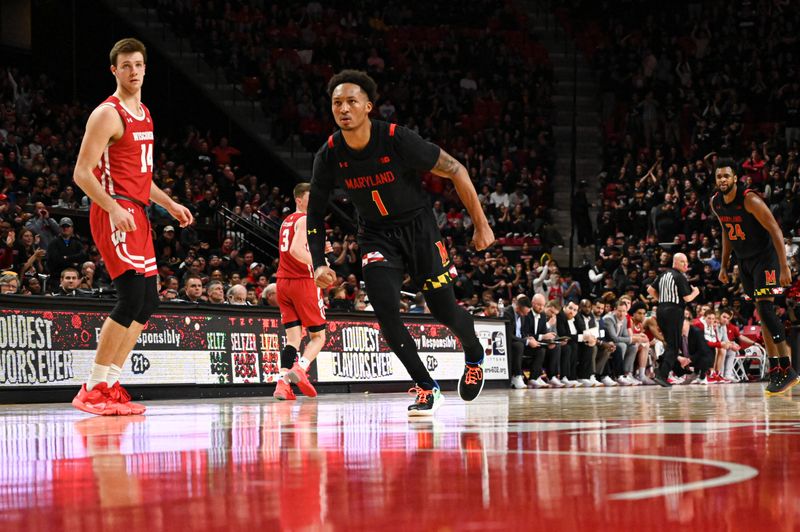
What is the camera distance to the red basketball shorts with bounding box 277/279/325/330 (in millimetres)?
9625

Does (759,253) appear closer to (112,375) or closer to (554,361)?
(112,375)

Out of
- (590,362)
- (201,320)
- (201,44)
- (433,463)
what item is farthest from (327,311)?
(201,44)

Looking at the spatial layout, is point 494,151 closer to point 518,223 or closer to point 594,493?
point 518,223

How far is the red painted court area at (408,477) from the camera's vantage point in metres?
1.99

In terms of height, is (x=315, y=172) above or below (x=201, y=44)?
below

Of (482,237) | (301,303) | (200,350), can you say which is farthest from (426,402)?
(200,350)

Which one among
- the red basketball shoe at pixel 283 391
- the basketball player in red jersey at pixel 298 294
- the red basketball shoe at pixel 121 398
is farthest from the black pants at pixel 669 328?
the red basketball shoe at pixel 121 398

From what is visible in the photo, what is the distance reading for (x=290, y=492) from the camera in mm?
2383

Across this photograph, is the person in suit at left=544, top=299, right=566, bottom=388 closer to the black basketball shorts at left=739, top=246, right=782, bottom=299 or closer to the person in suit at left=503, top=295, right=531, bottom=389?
the person in suit at left=503, top=295, right=531, bottom=389

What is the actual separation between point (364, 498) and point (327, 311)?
1003 centimetres

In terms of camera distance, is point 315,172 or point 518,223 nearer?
point 315,172

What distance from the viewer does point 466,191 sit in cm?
593

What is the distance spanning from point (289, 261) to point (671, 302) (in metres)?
6.72

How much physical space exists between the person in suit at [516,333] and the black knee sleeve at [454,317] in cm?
897
